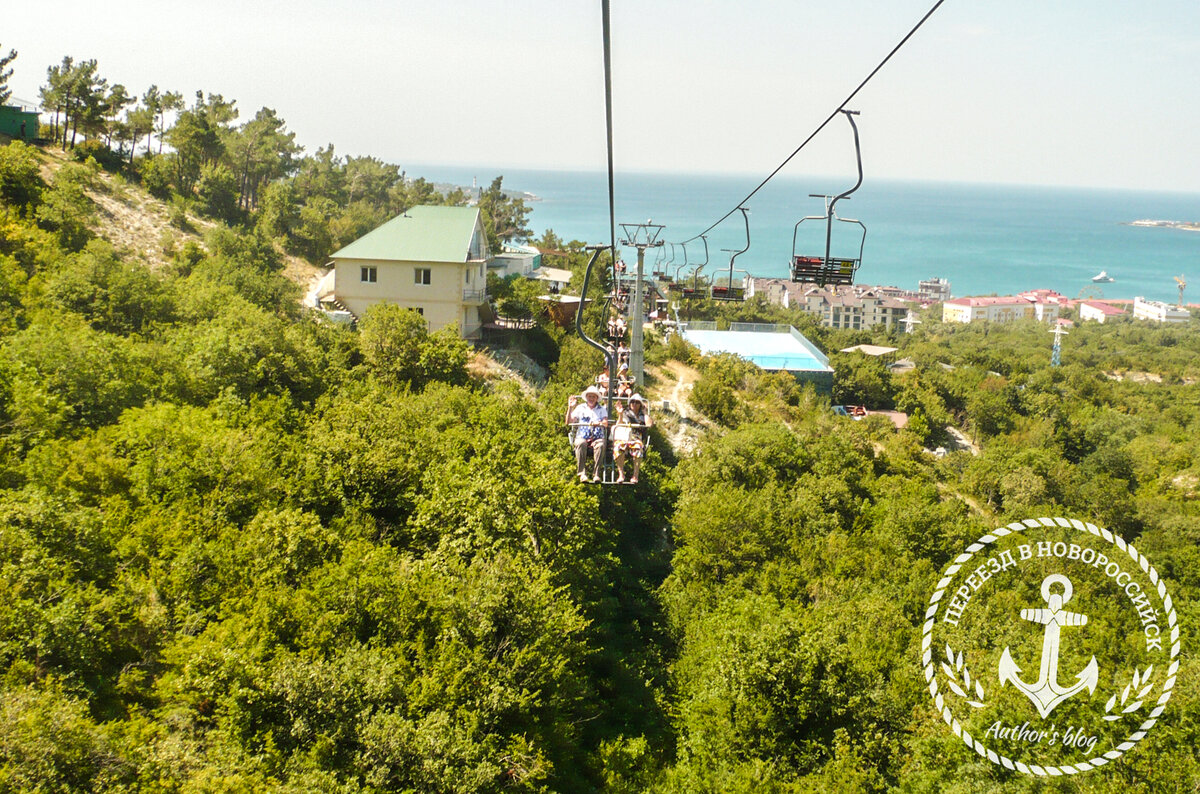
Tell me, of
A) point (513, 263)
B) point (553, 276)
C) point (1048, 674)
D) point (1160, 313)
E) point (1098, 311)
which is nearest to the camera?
point (1048, 674)

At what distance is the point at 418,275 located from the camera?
115 feet

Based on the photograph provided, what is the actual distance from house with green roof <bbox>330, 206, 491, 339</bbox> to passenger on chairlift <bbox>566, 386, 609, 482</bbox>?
2171 centimetres

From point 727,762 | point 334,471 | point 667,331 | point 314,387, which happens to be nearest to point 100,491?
point 334,471

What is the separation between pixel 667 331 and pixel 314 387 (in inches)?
817

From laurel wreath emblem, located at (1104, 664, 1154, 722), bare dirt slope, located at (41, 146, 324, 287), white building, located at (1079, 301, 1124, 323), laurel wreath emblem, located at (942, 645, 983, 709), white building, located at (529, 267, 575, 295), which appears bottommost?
laurel wreath emblem, located at (942, 645, 983, 709)

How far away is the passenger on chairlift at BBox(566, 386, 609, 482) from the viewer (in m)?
13.9

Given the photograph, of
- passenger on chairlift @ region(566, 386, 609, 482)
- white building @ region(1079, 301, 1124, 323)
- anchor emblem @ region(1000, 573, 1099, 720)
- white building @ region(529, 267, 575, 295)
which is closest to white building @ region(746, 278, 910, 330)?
white building @ region(1079, 301, 1124, 323)

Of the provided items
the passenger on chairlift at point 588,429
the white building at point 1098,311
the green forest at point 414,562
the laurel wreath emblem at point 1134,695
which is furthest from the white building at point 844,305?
the passenger on chairlift at point 588,429

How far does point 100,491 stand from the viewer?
17469 millimetres

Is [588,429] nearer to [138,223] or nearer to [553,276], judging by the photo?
[138,223]

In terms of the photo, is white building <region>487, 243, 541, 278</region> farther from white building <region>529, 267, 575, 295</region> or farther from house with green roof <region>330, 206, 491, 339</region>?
house with green roof <region>330, 206, 491, 339</region>

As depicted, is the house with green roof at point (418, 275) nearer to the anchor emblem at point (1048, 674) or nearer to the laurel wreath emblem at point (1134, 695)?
the anchor emblem at point (1048, 674)

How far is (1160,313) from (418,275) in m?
162

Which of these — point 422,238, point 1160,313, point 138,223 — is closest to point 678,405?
point 422,238
